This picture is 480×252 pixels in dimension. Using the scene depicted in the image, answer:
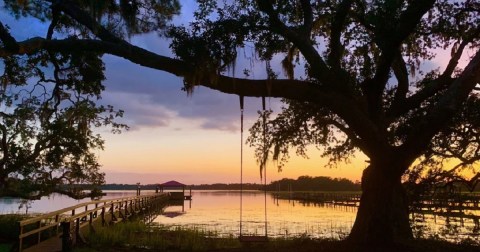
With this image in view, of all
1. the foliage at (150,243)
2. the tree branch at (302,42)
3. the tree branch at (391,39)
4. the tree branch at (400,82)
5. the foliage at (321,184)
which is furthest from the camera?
the foliage at (321,184)

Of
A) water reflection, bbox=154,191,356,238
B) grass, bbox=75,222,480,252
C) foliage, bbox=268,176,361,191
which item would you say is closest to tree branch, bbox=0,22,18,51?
grass, bbox=75,222,480,252

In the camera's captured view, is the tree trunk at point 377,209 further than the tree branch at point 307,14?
No

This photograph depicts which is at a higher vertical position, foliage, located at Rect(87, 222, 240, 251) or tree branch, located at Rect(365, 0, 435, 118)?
tree branch, located at Rect(365, 0, 435, 118)

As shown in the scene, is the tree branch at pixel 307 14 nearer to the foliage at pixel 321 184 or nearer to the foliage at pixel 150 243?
the foliage at pixel 150 243

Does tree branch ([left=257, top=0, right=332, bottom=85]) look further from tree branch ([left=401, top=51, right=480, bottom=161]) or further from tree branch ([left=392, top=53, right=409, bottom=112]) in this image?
tree branch ([left=392, top=53, right=409, bottom=112])

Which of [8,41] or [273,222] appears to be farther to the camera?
[273,222]

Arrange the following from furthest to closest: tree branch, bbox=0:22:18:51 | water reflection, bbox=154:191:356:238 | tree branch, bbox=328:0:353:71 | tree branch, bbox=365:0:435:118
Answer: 1. water reflection, bbox=154:191:356:238
2. tree branch, bbox=328:0:353:71
3. tree branch, bbox=365:0:435:118
4. tree branch, bbox=0:22:18:51

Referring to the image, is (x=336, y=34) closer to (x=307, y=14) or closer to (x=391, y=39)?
(x=307, y=14)

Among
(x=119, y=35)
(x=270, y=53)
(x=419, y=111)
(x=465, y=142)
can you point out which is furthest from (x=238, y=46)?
(x=465, y=142)

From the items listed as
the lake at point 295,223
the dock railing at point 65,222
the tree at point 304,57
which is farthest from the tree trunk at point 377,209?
the dock railing at point 65,222

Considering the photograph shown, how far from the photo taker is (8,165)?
1900 centimetres

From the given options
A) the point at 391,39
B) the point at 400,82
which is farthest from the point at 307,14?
the point at 400,82

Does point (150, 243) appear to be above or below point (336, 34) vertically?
below

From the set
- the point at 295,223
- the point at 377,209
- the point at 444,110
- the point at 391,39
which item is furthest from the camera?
the point at 295,223
